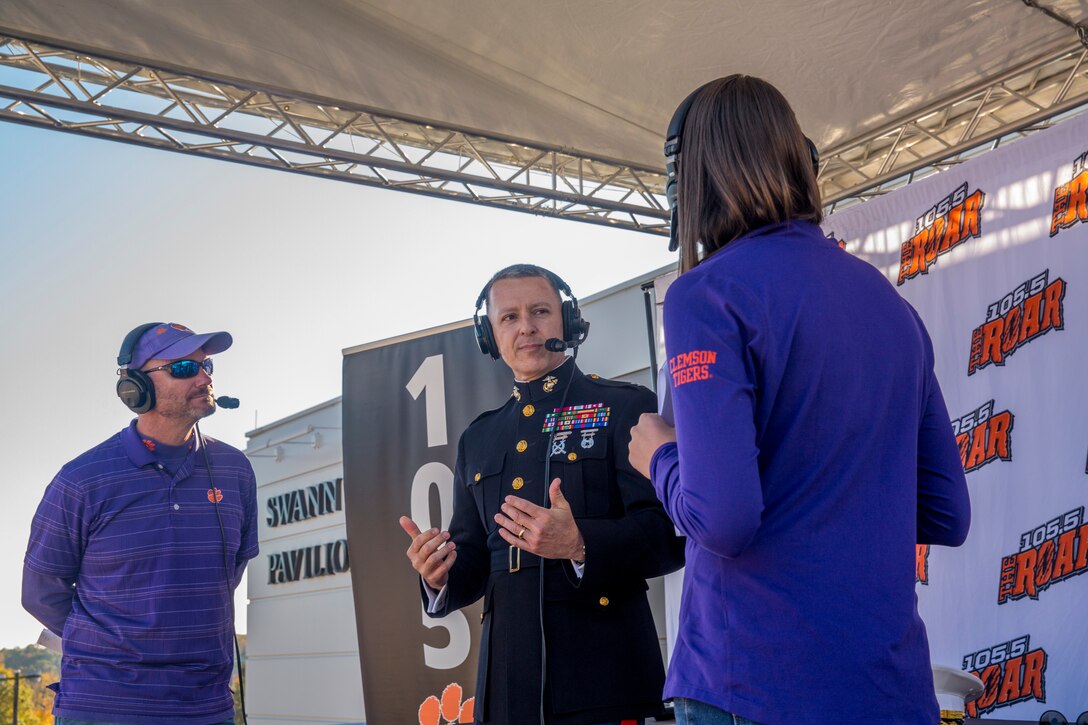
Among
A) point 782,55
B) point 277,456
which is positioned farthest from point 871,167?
point 277,456

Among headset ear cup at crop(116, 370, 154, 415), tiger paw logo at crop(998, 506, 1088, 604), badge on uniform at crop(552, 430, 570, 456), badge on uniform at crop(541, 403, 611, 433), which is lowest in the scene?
tiger paw logo at crop(998, 506, 1088, 604)

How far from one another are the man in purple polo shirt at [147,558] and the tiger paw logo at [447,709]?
2.31 metres

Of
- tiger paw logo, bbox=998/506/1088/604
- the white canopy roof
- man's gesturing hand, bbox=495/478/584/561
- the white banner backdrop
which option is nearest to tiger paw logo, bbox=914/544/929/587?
the white banner backdrop

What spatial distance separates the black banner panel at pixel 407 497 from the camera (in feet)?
17.1

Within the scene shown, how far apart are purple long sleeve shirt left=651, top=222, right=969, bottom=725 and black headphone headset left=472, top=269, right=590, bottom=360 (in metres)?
1.42

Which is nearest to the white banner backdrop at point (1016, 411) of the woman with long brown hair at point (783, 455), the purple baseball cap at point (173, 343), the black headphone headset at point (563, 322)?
the black headphone headset at point (563, 322)

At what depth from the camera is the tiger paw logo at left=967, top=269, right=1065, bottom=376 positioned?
11.0 feet

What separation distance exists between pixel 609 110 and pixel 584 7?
30.7 inches

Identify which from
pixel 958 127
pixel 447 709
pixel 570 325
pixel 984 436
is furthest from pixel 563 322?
pixel 447 709

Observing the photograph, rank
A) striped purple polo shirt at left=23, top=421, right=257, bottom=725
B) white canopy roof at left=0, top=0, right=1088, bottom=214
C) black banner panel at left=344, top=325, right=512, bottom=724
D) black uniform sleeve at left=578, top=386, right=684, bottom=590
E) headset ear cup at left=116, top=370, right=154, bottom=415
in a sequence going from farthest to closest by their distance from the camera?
black banner panel at left=344, top=325, right=512, bottom=724, white canopy roof at left=0, top=0, right=1088, bottom=214, headset ear cup at left=116, top=370, right=154, bottom=415, striped purple polo shirt at left=23, top=421, right=257, bottom=725, black uniform sleeve at left=578, top=386, right=684, bottom=590

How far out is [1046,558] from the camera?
3209 mm

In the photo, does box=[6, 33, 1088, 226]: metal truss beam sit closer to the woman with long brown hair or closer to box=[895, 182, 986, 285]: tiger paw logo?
box=[895, 182, 986, 285]: tiger paw logo

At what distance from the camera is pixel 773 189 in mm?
1285

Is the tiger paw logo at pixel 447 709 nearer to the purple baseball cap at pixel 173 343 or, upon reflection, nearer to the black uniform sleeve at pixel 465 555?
the purple baseball cap at pixel 173 343
